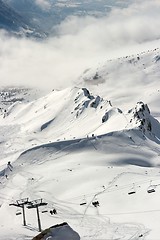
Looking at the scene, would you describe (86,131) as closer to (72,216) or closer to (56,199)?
(56,199)

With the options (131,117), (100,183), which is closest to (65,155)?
(100,183)

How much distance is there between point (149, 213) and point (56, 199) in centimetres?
2995

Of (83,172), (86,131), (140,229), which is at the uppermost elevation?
(86,131)

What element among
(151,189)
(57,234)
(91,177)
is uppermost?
(91,177)

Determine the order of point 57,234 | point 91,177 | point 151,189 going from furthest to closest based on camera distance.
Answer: point 91,177, point 151,189, point 57,234

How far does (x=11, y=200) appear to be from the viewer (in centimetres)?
10288

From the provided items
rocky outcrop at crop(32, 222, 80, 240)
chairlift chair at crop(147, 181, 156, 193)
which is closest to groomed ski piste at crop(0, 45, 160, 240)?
chairlift chair at crop(147, 181, 156, 193)

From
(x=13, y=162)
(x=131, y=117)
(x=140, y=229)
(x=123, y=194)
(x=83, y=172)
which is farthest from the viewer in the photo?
(x=131, y=117)

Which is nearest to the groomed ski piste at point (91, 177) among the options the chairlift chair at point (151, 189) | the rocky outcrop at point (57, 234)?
the chairlift chair at point (151, 189)

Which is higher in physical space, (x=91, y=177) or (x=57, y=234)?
(x=91, y=177)

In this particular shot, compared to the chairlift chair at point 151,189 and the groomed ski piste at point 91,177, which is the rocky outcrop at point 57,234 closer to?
the groomed ski piste at point 91,177

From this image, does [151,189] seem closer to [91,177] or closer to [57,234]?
[91,177]

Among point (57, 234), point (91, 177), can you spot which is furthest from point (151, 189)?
point (57, 234)

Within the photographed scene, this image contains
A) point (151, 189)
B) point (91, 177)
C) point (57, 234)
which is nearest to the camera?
point (57, 234)
